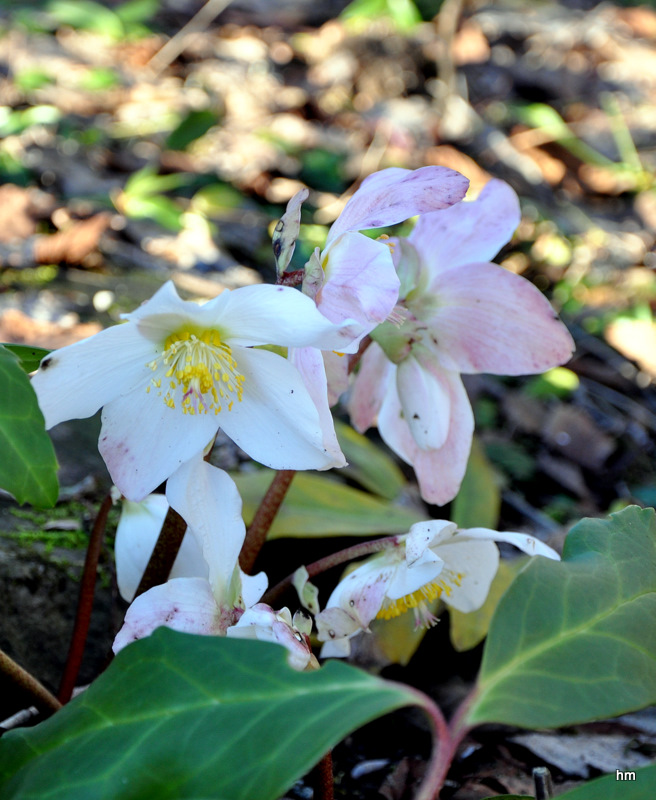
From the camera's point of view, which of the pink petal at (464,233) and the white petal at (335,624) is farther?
the pink petal at (464,233)

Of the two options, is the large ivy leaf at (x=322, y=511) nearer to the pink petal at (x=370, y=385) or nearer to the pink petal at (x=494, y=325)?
the pink petal at (x=370, y=385)

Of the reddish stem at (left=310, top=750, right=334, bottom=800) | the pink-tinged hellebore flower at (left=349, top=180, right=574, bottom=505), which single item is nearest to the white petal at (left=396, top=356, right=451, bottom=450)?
the pink-tinged hellebore flower at (left=349, top=180, right=574, bottom=505)

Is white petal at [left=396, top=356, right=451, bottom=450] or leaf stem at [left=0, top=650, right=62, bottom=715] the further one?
white petal at [left=396, top=356, right=451, bottom=450]

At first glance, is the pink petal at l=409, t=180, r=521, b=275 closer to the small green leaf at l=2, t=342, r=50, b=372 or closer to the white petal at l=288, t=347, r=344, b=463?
the white petal at l=288, t=347, r=344, b=463

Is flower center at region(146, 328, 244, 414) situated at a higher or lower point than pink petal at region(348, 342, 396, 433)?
higher

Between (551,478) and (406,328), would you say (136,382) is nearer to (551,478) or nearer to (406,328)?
(406,328)

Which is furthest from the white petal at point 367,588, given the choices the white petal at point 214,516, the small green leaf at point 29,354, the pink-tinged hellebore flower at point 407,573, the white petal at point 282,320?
the small green leaf at point 29,354
